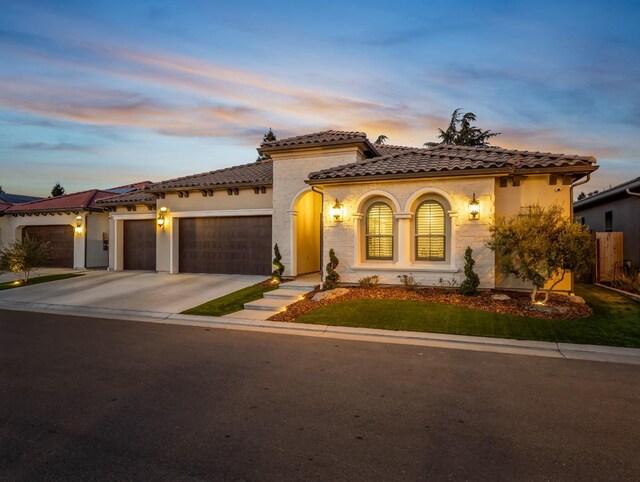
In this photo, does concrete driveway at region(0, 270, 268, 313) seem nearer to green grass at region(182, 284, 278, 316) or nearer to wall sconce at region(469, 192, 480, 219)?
green grass at region(182, 284, 278, 316)

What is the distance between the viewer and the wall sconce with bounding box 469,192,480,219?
1160cm

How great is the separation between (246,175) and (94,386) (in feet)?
42.8

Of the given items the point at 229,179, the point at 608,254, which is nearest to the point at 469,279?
the point at 608,254

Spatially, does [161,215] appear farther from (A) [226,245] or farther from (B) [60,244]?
(B) [60,244]

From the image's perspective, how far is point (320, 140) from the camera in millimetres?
14828

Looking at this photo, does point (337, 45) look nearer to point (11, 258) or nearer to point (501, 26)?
point (501, 26)

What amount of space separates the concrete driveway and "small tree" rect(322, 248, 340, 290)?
11.0 feet

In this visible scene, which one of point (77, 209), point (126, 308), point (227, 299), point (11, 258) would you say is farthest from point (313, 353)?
point (77, 209)

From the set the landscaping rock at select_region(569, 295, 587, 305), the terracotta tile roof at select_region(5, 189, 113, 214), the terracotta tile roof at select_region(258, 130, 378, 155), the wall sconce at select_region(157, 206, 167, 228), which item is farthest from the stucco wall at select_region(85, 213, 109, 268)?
the landscaping rock at select_region(569, 295, 587, 305)

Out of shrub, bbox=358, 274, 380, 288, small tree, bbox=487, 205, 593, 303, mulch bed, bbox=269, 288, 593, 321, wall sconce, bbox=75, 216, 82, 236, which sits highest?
wall sconce, bbox=75, 216, 82, 236

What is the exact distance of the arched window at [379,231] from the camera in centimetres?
1325

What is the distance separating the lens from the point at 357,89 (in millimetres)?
17797

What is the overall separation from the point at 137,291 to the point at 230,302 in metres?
4.32

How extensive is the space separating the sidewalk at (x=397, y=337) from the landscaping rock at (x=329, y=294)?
2187mm
